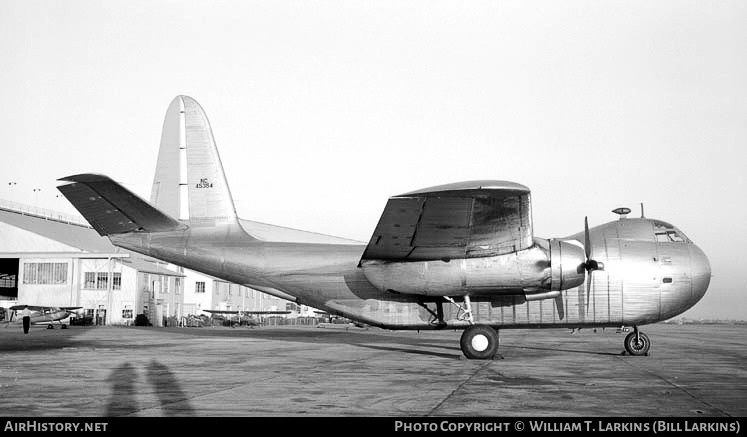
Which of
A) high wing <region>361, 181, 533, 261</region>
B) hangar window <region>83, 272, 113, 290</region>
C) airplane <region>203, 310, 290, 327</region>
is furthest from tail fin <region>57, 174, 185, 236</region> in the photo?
airplane <region>203, 310, 290, 327</region>

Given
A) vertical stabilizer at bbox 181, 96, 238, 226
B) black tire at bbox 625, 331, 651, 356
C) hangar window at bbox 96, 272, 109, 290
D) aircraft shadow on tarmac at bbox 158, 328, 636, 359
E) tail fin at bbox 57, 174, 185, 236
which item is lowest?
aircraft shadow on tarmac at bbox 158, 328, 636, 359

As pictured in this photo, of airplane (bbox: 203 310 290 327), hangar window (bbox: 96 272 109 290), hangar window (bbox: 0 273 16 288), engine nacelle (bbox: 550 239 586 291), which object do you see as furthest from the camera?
hangar window (bbox: 0 273 16 288)

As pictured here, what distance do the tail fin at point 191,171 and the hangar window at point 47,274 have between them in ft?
167

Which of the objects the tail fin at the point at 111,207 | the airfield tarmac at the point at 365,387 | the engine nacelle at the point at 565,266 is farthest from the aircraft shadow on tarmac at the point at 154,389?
the engine nacelle at the point at 565,266

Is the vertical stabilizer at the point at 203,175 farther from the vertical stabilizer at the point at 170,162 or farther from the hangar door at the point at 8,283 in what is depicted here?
the hangar door at the point at 8,283

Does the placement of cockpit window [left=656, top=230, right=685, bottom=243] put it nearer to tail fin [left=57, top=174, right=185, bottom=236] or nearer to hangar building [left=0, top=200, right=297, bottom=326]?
tail fin [left=57, top=174, right=185, bottom=236]

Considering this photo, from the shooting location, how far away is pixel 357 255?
1964 centimetres

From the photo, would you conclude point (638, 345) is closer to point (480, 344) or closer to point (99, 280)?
point (480, 344)

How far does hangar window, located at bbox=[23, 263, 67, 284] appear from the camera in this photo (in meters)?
64.9

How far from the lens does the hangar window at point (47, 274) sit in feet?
213

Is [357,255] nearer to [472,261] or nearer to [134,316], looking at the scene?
[472,261]

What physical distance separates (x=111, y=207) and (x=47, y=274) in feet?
176

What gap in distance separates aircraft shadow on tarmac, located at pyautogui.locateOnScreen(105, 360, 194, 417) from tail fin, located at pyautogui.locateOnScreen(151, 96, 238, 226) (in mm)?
5905

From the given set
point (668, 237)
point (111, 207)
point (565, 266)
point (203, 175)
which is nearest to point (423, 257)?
point (565, 266)
